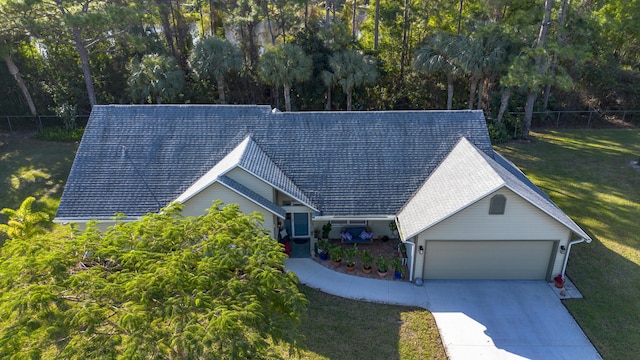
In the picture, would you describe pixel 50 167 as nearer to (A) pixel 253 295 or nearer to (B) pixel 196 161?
(B) pixel 196 161

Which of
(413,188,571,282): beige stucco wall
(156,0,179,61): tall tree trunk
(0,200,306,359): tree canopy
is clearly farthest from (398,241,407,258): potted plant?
(156,0,179,61): tall tree trunk

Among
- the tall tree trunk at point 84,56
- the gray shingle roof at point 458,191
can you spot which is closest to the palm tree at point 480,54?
the gray shingle roof at point 458,191

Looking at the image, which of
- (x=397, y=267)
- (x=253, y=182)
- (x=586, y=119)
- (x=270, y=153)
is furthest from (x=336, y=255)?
(x=586, y=119)

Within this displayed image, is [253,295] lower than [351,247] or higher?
higher

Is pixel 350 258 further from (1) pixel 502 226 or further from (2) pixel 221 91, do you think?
(2) pixel 221 91

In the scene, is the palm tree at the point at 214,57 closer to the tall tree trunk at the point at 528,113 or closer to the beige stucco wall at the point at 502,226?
the beige stucco wall at the point at 502,226

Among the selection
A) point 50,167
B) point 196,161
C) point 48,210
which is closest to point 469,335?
point 196,161
